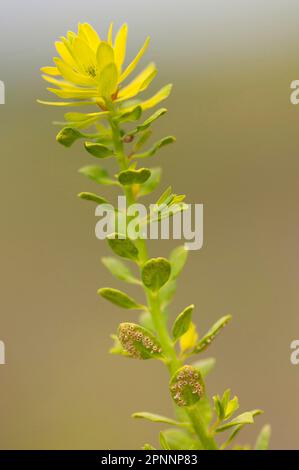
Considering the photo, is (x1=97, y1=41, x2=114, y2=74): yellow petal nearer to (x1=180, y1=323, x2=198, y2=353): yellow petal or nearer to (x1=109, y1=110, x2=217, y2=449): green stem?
(x1=109, y1=110, x2=217, y2=449): green stem

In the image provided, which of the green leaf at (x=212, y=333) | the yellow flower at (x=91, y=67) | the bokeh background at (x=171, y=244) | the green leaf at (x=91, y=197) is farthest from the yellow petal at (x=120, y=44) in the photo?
the bokeh background at (x=171, y=244)

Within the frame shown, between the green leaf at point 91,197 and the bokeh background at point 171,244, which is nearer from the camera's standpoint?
the green leaf at point 91,197

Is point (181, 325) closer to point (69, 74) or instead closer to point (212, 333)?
point (212, 333)

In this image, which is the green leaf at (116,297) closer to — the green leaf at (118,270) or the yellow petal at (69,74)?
the green leaf at (118,270)

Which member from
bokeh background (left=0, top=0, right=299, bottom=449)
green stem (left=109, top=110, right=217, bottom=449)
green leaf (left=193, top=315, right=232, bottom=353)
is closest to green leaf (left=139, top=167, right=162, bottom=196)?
green stem (left=109, top=110, right=217, bottom=449)

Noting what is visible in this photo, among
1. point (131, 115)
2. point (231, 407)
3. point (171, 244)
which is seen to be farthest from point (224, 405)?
point (171, 244)
